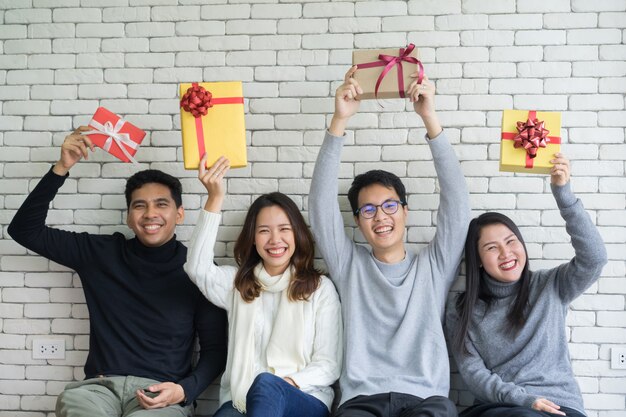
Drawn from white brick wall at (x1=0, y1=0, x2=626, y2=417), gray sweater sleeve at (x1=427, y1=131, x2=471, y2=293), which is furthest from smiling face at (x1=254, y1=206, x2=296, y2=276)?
gray sweater sleeve at (x1=427, y1=131, x2=471, y2=293)

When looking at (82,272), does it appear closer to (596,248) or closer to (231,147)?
(231,147)

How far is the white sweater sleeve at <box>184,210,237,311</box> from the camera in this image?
8.53 ft

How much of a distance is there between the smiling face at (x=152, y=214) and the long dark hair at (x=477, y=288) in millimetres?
1383

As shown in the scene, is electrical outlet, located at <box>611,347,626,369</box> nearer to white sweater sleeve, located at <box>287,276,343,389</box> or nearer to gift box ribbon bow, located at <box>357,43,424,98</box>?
white sweater sleeve, located at <box>287,276,343,389</box>

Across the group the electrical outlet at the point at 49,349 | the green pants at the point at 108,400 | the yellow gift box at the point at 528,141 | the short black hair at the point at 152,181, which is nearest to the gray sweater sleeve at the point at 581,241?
the yellow gift box at the point at 528,141

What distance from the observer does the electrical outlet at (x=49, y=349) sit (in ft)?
9.96

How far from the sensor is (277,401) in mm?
2232

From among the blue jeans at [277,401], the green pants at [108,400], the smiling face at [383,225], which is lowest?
the green pants at [108,400]

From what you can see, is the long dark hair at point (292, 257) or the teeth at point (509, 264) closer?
the teeth at point (509, 264)

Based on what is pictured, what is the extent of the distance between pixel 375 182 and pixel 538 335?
3.10ft

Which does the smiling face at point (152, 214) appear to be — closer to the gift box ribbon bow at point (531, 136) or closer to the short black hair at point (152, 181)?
the short black hair at point (152, 181)

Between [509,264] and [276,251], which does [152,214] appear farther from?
[509,264]

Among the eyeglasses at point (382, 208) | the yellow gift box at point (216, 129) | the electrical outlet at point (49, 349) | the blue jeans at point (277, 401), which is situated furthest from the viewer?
the electrical outlet at point (49, 349)

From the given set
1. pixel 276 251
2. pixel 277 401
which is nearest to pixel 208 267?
pixel 276 251
